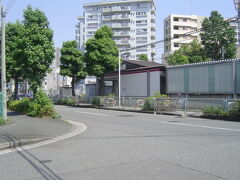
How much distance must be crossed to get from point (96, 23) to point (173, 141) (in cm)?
8264

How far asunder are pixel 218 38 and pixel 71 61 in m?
20.3

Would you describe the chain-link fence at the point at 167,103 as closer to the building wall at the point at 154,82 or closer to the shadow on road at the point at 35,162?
the building wall at the point at 154,82

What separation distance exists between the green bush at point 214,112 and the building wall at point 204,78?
489cm

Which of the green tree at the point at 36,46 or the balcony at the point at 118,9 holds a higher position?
the balcony at the point at 118,9

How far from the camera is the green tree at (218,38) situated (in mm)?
39594

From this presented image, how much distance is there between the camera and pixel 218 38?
4016 cm

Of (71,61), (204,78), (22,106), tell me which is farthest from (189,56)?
(22,106)

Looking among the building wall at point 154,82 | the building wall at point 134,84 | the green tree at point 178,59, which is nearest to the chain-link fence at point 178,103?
the building wall at point 154,82

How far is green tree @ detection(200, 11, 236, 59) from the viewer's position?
39594 mm

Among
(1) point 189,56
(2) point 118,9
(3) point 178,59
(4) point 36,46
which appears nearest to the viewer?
(4) point 36,46

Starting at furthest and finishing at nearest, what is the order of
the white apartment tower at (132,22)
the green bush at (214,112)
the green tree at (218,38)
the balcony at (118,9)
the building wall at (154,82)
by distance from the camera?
the balcony at (118,9) → the white apartment tower at (132,22) → the green tree at (218,38) → the building wall at (154,82) → the green bush at (214,112)

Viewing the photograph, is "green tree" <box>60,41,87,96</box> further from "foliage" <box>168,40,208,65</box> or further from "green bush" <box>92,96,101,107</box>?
"foliage" <box>168,40,208,65</box>

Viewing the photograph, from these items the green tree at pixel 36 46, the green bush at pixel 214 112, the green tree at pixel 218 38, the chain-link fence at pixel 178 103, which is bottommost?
the green bush at pixel 214 112

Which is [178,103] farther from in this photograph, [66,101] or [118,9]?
[118,9]
